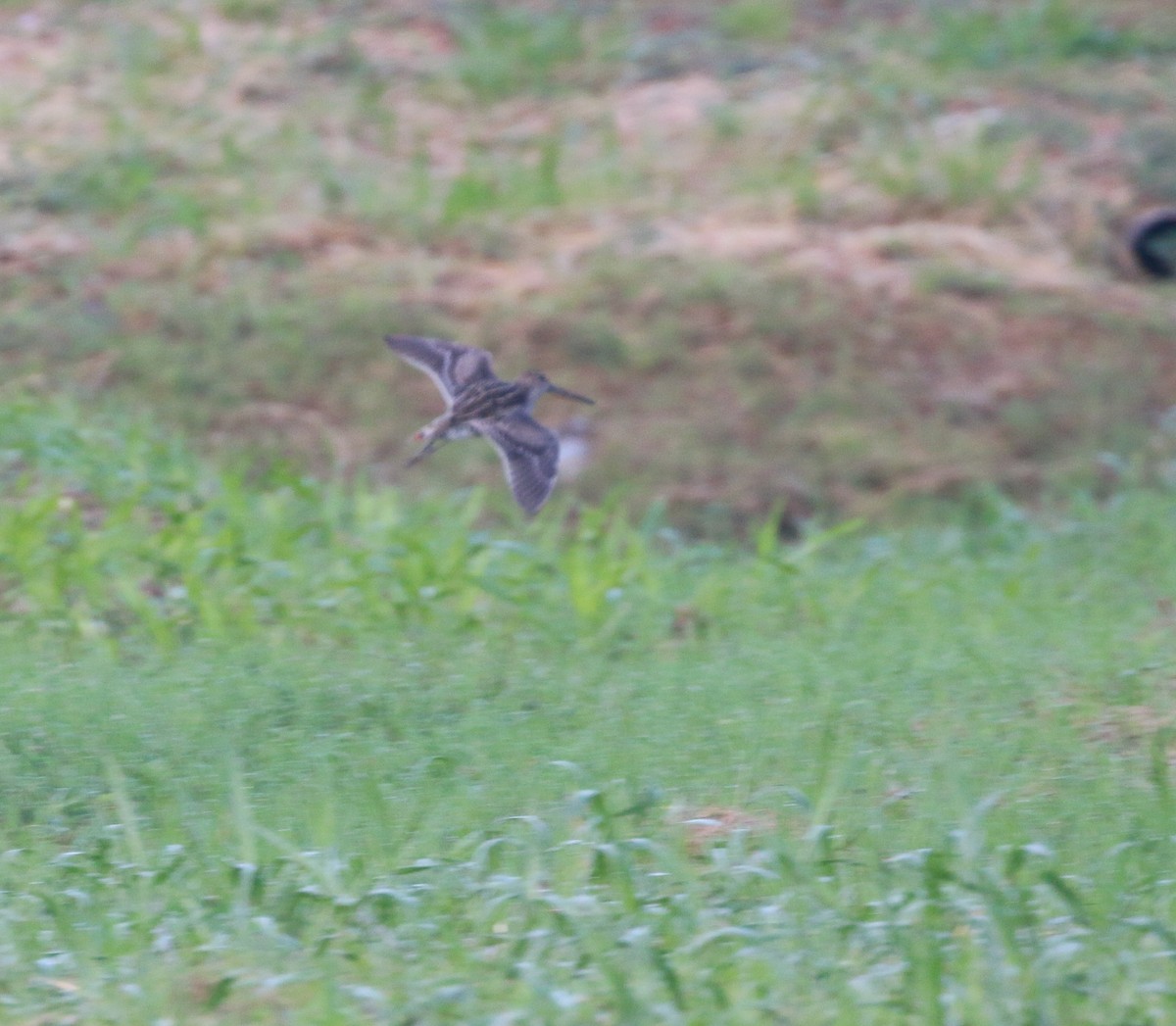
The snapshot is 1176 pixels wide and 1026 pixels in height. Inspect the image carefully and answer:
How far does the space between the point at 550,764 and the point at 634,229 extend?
5228mm

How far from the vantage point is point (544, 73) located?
10367mm

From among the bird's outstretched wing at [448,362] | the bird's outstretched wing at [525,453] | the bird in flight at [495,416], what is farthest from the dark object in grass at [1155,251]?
the bird's outstretched wing at [525,453]

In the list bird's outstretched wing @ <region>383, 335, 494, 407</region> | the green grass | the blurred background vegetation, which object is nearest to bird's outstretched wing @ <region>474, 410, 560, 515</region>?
bird's outstretched wing @ <region>383, 335, 494, 407</region>

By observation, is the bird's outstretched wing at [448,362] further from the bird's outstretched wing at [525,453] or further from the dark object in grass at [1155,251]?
the dark object in grass at [1155,251]

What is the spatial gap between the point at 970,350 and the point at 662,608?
3.05 m

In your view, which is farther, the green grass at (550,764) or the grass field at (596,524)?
the grass field at (596,524)

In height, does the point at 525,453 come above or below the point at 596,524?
above

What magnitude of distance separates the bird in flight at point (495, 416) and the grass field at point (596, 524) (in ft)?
2.00

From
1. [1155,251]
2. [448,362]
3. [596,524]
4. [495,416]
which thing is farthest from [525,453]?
[1155,251]

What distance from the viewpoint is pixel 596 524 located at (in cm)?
602

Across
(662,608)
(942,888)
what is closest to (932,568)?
(662,608)

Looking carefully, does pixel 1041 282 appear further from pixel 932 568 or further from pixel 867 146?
pixel 932 568

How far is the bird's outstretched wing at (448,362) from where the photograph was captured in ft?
15.2

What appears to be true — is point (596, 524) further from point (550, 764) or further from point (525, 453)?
point (550, 764)
